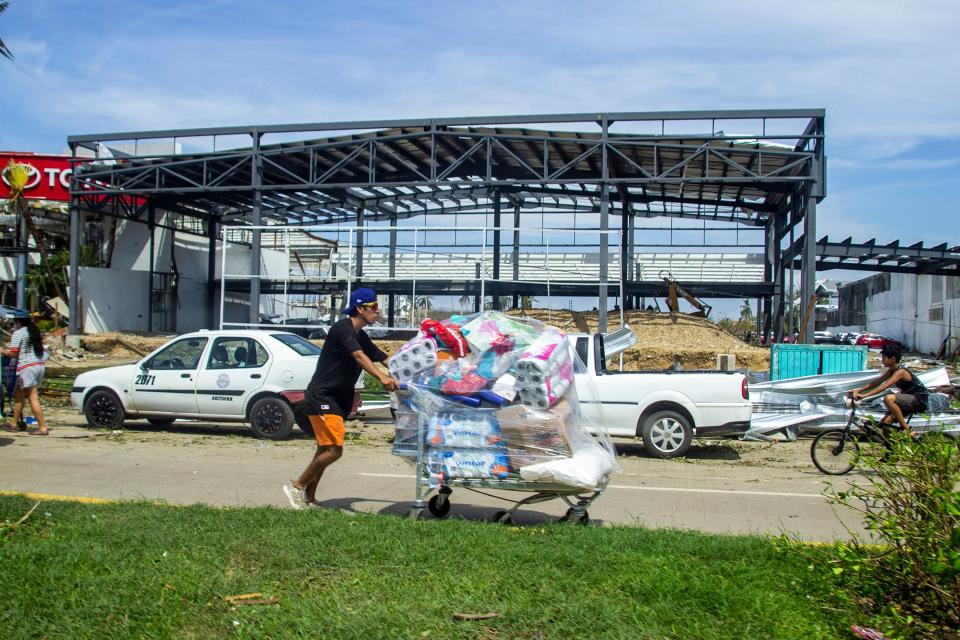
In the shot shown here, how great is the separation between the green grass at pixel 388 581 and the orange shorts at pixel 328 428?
1111 mm

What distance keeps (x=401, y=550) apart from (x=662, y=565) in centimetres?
160

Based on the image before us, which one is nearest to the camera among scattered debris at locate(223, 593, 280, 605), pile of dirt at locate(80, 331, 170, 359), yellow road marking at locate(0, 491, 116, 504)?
scattered debris at locate(223, 593, 280, 605)

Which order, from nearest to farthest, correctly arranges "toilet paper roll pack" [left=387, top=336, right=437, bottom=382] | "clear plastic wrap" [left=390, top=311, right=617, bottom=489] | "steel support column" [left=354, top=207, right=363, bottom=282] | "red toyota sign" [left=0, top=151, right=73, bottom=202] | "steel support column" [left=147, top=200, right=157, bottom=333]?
"clear plastic wrap" [left=390, top=311, right=617, bottom=489] < "toilet paper roll pack" [left=387, top=336, right=437, bottom=382] < "steel support column" [left=354, top=207, right=363, bottom=282] < "steel support column" [left=147, top=200, right=157, bottom=333] < "red toyota sign" [left=0, top=151, right=73, bottom=202]

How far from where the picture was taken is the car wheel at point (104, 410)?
13109 millimetres

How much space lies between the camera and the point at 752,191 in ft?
96.2

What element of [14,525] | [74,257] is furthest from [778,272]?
[14,525]

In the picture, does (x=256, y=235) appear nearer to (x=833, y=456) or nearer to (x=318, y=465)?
(x=833, y=456)

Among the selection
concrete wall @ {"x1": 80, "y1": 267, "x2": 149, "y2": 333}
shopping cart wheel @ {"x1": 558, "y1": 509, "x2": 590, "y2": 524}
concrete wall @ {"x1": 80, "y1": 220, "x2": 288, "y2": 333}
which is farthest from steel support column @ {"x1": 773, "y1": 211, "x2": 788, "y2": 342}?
concrete wall @ {"x1": 80, "y1": 267, "x2": 149, "y2": 333}

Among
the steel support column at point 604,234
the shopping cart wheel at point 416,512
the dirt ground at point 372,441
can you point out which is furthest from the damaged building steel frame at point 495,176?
the shopping cart wheel at point 416,512

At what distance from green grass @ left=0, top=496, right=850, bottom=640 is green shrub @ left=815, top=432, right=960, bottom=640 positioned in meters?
0.24

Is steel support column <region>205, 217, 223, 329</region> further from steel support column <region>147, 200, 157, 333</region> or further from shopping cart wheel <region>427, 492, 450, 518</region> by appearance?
shopping cart wheel <region>427, 492, 450, 518</region>

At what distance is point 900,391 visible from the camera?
1052cm

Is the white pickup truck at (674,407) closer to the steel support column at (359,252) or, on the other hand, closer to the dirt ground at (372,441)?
the dirt ground at (372,441)

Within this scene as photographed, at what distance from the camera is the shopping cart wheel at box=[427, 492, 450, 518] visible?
7.18m
